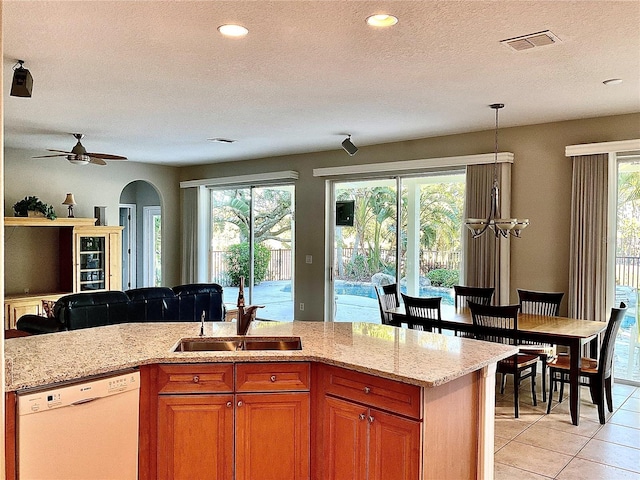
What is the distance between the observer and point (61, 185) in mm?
7992

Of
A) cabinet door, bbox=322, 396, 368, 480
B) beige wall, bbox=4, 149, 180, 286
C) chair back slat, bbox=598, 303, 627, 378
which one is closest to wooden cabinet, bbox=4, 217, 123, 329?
beige wall, bbox=4, 149, 180, 286

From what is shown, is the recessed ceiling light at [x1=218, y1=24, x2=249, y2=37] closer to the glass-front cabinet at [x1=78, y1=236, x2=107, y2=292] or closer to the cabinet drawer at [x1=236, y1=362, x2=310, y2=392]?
the cabinet drawer at [x1=236, y1=362, x2=310, y2=392]

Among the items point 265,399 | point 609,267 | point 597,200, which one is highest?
point 597,200

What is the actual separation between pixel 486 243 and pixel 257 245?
13.1 ft

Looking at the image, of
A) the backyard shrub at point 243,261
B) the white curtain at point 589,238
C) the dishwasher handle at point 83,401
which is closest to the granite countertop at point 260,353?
the dishwasher handle at point 83,401

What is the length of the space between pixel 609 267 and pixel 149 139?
17.9ft

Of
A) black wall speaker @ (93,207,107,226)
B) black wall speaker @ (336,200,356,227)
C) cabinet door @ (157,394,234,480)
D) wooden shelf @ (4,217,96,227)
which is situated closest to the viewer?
cabinet door @ (157,394,234,480)

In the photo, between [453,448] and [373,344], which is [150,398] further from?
[453,448]

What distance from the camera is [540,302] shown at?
5227 millimetres

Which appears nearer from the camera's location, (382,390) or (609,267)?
(382,390)

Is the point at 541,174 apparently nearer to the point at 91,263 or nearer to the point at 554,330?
the point at 554,330

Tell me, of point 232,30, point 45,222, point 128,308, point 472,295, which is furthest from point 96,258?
point 232,30

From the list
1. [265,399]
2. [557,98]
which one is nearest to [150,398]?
[265,399]

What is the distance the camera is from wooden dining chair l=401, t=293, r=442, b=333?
4.73m
